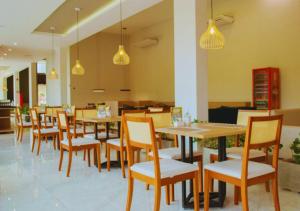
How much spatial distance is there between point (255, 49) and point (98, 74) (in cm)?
699

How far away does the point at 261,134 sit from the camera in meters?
2.42

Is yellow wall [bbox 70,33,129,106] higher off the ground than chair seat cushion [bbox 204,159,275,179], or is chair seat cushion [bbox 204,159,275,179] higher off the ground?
yellow wall [bbox 70,33,129,106]

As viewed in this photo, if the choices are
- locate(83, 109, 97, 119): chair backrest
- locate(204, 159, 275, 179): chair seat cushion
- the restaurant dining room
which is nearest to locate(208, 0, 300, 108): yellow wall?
the restaurant dining room

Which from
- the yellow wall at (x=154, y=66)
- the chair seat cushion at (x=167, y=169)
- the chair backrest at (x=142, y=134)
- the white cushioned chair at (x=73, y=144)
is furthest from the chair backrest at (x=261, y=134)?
the yellow wall at (x=154, y=66)

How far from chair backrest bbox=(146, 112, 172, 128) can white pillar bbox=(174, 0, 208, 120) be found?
528 mm

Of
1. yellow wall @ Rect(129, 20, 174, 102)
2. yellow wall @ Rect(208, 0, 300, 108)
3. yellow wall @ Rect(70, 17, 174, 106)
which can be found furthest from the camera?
yellow wall @ Rect(70, 17, 174, 106)

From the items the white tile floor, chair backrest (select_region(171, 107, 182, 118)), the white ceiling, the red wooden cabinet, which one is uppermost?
the white ceiling

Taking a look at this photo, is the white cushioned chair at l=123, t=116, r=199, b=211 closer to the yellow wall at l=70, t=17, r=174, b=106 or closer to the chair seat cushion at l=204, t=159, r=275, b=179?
the chair seat cushion at l=204, t=159, r=275, b=179

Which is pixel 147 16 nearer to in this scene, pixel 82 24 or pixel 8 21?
pixel 82 24

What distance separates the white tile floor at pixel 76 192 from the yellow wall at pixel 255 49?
444 cm

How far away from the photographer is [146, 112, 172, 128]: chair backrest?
392 centimetres

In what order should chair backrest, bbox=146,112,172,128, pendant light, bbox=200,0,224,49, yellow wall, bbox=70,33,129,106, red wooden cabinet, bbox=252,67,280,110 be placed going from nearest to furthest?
pendant light, bbox=200,0,224,49 < chair backrest, bbox=146,112,172,128 < red wooden cabinet, bbox=252,67,280,110 < yellow wall, bbox=70,33,129,106

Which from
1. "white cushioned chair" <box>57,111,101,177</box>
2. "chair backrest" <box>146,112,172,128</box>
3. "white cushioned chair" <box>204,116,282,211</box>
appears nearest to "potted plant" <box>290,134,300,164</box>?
"white cushioned chair" <box>204,116,282,211</box>

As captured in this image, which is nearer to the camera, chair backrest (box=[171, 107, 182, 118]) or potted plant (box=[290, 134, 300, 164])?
chair backrest (box=[171, 107, 182, 118])
